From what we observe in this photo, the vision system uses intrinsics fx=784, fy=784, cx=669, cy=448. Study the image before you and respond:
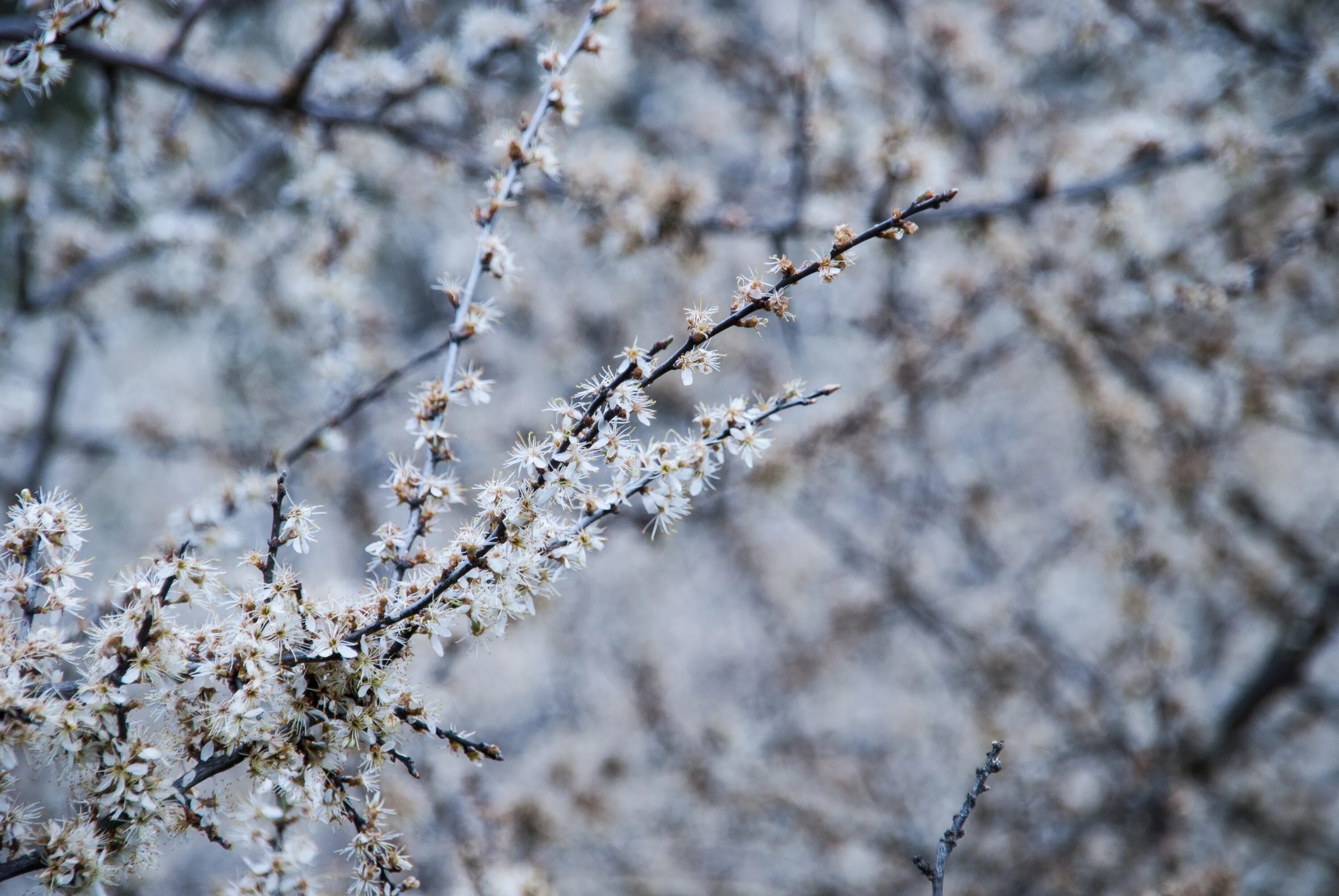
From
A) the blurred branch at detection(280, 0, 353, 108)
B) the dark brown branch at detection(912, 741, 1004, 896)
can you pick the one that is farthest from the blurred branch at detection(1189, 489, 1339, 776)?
the blurred branch at detection(280, 0, 353, 108)

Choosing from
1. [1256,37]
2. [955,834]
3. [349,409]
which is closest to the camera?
[955,834]

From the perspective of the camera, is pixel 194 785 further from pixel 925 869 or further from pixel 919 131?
pixel 919 131

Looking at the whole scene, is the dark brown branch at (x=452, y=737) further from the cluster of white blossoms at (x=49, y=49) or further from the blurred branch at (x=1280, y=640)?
the blurred branch at (x=1280, y=640)

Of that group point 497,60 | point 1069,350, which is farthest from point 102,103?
point 1069,350

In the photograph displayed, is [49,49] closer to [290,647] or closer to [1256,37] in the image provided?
[290,647]

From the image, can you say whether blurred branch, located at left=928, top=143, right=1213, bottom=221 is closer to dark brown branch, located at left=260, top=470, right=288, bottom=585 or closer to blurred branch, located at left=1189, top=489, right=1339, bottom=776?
blurred branch, located at left=1189, top=489, right=1339, bottom=776

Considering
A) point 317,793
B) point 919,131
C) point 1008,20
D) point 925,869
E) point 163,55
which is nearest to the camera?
point 317,793

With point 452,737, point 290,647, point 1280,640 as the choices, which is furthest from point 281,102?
point 1280,640
